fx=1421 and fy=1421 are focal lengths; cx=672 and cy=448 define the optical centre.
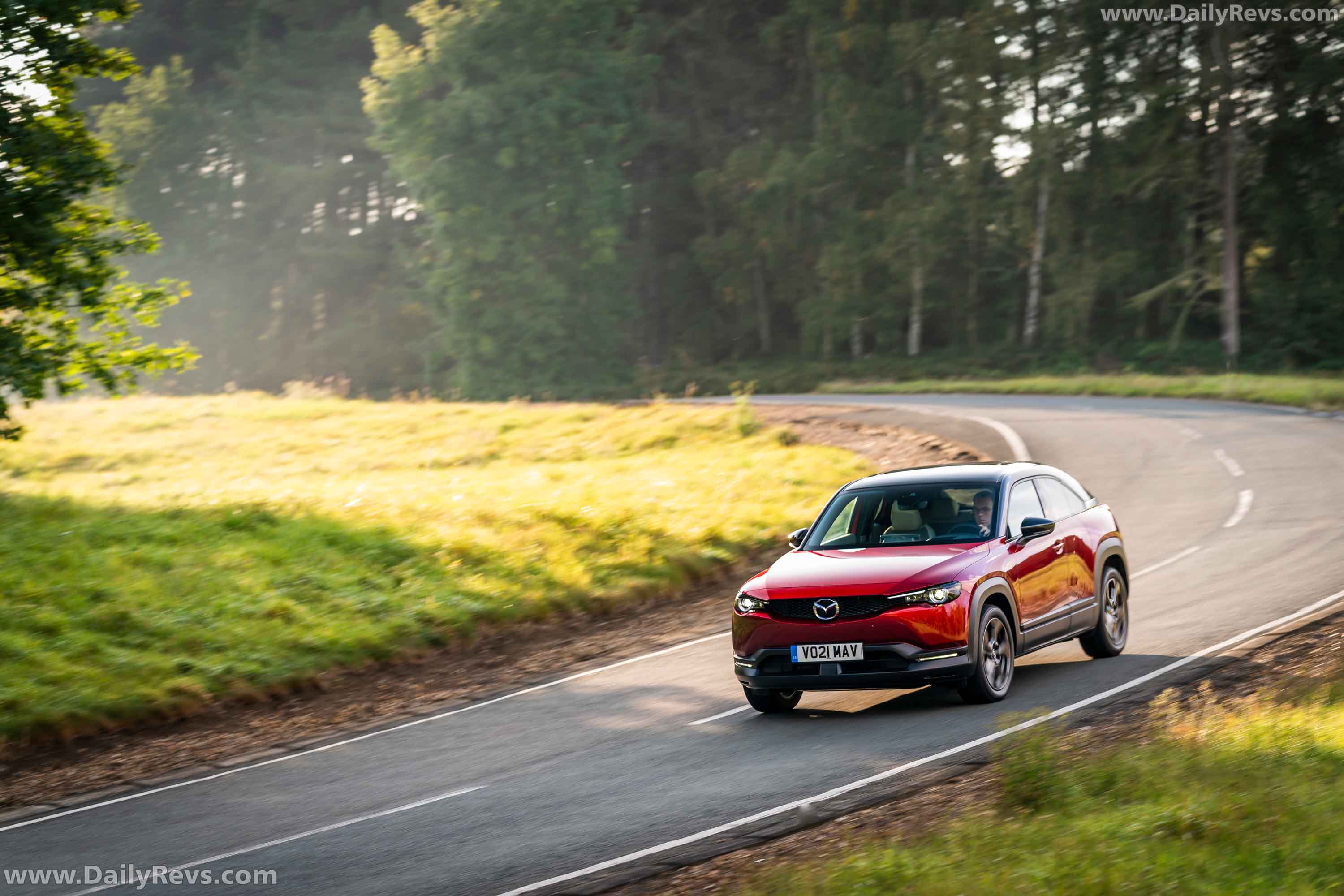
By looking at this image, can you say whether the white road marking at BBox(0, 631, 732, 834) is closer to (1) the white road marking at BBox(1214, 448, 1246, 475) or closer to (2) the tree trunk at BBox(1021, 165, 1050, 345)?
(1) the white road marking at BBox(1214, 448, 1246, 475)

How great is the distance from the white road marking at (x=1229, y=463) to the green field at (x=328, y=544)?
6.01 metres

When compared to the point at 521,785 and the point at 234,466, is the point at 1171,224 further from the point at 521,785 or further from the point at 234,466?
the point at 521,785

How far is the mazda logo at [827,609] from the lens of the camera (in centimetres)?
1009

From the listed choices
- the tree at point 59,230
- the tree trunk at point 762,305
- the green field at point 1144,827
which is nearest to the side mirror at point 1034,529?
the green field at point 1144,827

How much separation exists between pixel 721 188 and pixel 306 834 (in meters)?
60.9

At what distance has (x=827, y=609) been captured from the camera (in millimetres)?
10125

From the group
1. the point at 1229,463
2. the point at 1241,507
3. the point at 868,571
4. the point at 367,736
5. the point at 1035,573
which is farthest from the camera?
the point at 1229,463

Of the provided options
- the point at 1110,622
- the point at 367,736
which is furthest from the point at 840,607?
the point at 367,736

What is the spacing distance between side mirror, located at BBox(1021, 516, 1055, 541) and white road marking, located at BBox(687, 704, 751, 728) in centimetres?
254

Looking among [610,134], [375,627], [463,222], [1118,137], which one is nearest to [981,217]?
[1118,137]

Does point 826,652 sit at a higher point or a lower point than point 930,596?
lower

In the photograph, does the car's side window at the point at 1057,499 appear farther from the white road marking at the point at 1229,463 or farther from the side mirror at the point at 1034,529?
the white road marking at the point at 1229,463

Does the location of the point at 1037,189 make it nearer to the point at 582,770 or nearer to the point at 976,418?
the point at 976,418

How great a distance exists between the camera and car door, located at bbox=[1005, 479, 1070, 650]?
10.9 m
